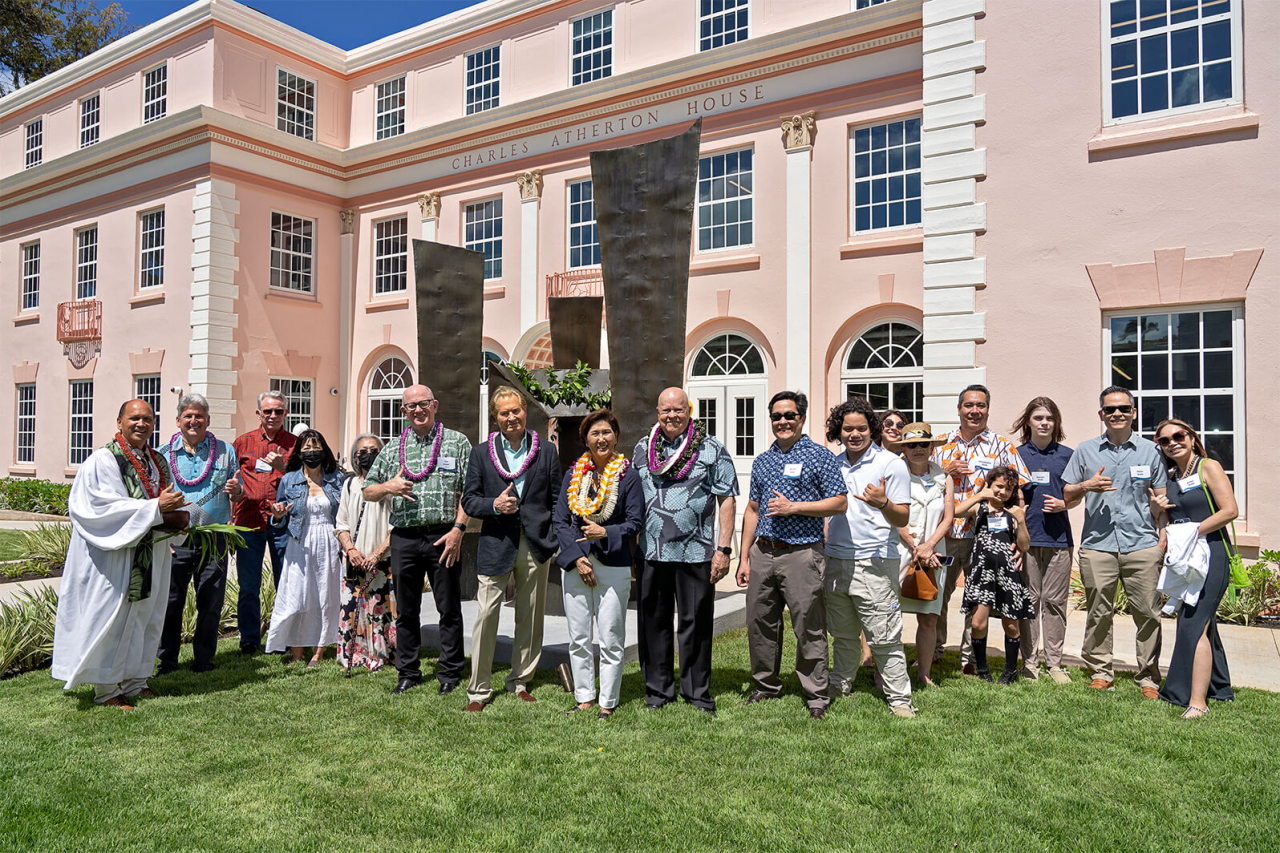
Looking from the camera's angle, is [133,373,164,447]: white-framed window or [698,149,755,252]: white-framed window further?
[133,373,164,447]: white-framed window

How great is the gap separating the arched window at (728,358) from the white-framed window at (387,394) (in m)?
6.65

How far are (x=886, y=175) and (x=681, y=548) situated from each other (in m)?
9.77

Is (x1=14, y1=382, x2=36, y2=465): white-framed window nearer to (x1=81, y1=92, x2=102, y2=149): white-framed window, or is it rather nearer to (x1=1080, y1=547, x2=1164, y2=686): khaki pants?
(x1=81, y1=92, x2=102, y2=149): white-framed window

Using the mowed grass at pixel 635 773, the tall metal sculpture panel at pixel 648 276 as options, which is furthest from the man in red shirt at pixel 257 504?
the tall metal sculpture panel at pixel 648 276

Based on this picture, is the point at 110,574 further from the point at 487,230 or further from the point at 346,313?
the point at 346,313

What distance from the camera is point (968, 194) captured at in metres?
10.3

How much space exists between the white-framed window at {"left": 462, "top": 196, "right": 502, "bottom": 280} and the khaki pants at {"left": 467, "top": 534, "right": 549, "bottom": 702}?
40.4 feet

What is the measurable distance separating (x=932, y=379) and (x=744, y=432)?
14.3 ft

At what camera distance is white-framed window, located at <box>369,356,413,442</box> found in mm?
18438

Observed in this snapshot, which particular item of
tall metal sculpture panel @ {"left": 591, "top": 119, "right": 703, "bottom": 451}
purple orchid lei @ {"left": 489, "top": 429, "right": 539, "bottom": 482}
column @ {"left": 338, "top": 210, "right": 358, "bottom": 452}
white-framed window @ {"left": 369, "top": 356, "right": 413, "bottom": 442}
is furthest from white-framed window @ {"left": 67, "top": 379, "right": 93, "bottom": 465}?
purple orchid lei @ {"left": 489, "top": 429, "right": 539, "bottom": 482}

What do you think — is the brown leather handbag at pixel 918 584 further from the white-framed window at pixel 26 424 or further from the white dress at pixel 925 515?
the white-framed window at pixel 26 424

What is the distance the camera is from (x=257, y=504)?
6836mm

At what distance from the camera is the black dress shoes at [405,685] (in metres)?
5.70

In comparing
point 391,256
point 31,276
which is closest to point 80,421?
point 31,276
